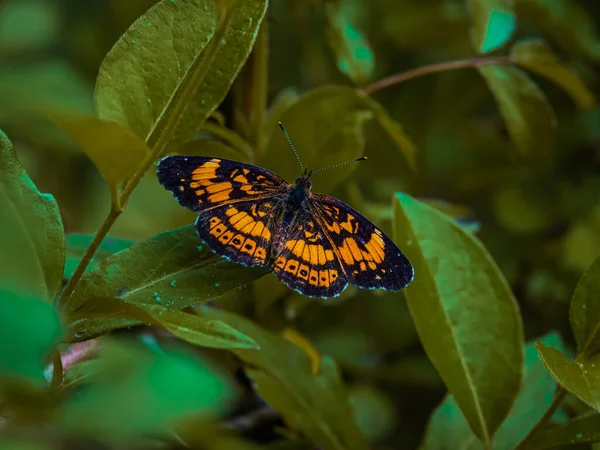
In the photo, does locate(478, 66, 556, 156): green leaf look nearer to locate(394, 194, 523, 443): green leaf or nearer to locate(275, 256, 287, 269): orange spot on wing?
locate(394, 194, 523, 443): green leaf

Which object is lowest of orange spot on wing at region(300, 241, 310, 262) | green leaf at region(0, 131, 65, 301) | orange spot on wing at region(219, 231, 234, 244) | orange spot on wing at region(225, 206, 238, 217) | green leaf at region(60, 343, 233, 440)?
orange spot on wing at region(300, 241, 310, 262)

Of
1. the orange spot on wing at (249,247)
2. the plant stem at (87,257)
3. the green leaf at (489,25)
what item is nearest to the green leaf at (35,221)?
the plant stem at (87,257)

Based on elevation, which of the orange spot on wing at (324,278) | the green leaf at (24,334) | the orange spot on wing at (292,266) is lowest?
the orange spot on wing at (324,278)

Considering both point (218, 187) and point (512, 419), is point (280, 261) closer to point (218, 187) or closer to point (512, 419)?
point (218, 187)

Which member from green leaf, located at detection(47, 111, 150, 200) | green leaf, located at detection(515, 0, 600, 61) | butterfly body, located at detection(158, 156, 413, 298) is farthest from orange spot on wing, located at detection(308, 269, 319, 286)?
green leaf, located at detection(515, 0, 600, 61)

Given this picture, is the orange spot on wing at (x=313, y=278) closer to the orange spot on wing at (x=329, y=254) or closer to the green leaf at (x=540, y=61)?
the orange spot on wing at (x=329, y=254)

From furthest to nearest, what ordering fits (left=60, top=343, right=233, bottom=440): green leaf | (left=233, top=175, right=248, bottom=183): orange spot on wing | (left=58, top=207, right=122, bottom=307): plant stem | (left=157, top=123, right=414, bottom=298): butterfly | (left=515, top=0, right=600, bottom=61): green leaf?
1. (left=515, top=0, right=600, bottom=61): green leaf
2. (left=233, top=175, right=248, bottom=183): orange spot on wing
3. (left=157, top=123, right=414, bottom=298): butterfly
4. (left=58, top=207, right=122, bottom=307): plant stem
5. (left=60, top=343, right=233, bottom=440): green leaf
